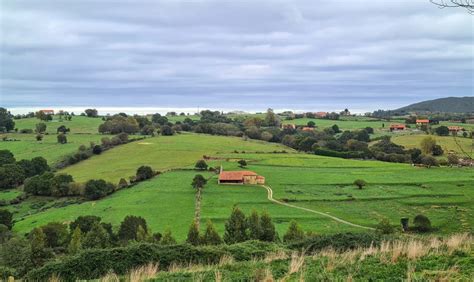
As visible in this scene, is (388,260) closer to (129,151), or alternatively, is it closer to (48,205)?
(48,205)

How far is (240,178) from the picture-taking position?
216 ft

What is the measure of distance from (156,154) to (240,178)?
2875 centimetres

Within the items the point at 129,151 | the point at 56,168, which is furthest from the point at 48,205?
the point at 129,151

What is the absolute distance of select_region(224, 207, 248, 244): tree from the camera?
124 feet

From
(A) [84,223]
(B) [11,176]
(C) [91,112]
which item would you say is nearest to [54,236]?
(A) [84,223]

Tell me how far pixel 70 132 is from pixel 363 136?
261ft

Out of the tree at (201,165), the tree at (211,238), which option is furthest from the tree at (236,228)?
the tree at (201,165)

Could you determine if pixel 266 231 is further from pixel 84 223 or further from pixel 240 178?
pixel 240 178

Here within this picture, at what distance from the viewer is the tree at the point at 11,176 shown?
72875 millimetres

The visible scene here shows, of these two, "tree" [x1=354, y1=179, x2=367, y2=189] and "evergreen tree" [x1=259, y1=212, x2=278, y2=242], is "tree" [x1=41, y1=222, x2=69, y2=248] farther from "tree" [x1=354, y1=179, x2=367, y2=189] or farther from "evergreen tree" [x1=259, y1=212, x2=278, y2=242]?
"tree" [x1=354, y1=179, x2=367, y2=189]

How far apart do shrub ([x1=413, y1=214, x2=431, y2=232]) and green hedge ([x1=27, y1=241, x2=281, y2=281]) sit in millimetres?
31898

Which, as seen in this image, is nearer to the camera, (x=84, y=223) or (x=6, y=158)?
(x=84, y=223)

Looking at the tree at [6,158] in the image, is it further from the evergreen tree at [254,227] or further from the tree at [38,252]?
the evergreen tree at [254,227]

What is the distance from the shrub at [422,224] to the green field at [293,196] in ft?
4.16
